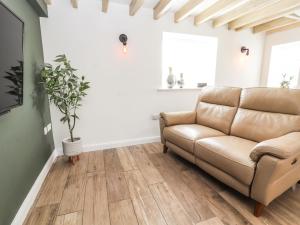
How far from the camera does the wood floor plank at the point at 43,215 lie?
4.37 ft

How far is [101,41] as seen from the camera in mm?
2449

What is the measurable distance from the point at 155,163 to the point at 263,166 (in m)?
1.31

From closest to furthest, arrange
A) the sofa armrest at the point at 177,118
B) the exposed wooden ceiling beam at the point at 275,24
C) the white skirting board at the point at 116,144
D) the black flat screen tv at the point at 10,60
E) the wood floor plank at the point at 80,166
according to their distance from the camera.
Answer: the black flat screen tv at the point at 10,60
the wood floor plank at the point at 80,166
the sofa armrest at the point at 177,118
the white skirting board at the point at 116,144
the exposed wooden ceiling beam at the point at 275,24

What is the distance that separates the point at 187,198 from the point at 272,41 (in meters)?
3.79

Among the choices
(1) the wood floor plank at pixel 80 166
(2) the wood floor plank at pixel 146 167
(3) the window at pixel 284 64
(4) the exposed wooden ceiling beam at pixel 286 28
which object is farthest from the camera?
(3) the window at pixel 284 64

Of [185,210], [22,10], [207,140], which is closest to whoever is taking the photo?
[185,210]

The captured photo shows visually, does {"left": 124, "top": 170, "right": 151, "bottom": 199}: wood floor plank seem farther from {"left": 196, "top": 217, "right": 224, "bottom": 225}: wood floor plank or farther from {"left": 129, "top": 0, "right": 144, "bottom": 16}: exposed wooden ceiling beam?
{"left": 129, "top": 0, "right": 144, "bottom": 16}: exposed wooden ceiling beam

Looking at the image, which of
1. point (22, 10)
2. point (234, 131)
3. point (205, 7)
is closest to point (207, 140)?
point (234, 131)

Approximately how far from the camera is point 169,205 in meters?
1.50

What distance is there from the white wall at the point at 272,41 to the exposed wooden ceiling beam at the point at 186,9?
227 cm

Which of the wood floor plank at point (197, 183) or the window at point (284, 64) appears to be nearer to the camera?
the wood floor plank at point (197, 183)

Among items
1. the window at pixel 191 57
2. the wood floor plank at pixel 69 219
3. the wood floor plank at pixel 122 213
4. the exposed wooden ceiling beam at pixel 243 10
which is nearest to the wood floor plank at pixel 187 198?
the wood floor plank at pixel 122 213

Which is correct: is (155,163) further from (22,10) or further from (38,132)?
(22,10)

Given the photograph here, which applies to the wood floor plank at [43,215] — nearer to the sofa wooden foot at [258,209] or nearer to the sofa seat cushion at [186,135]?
the sofa seat cushion at [186,135]
